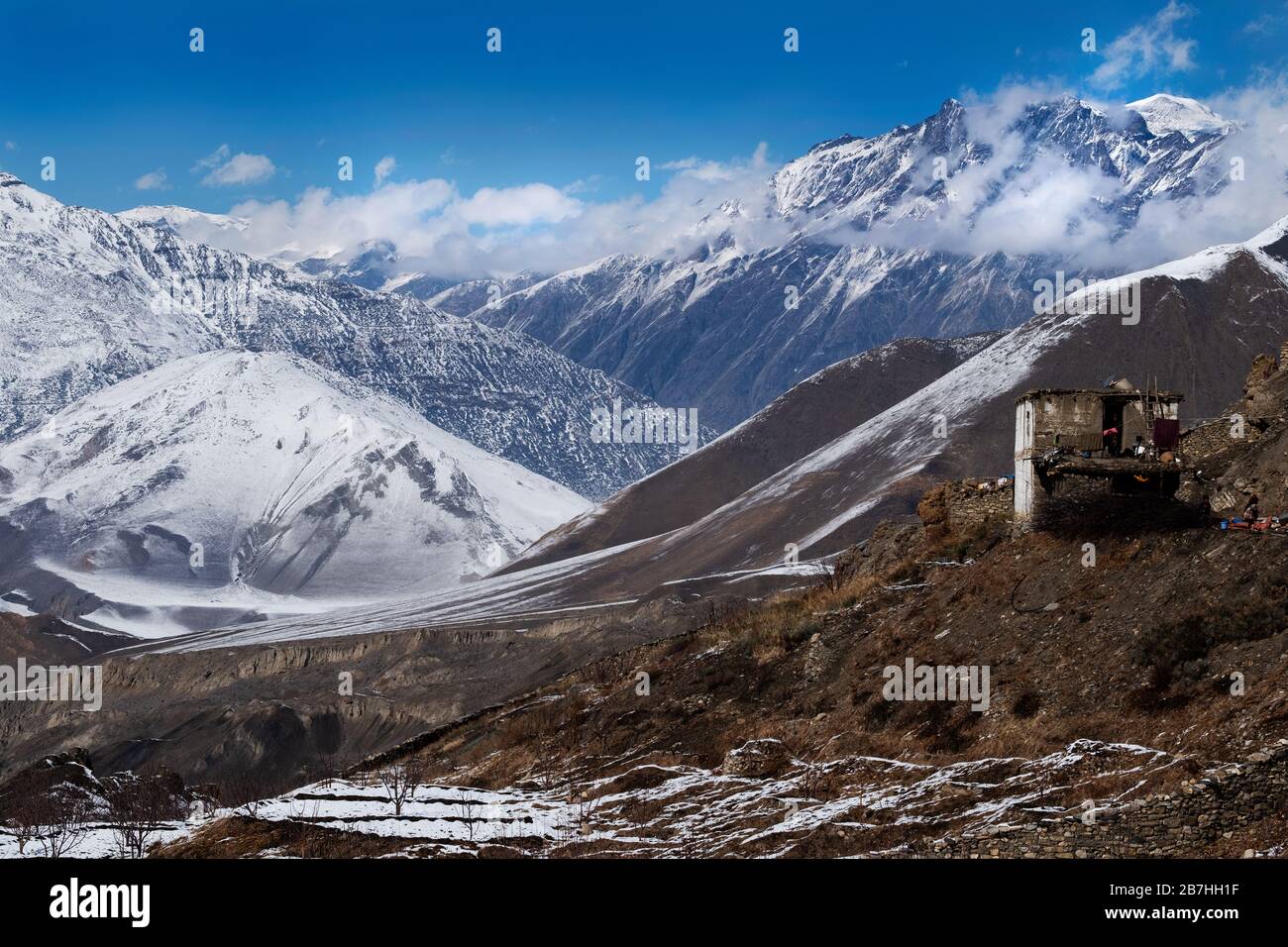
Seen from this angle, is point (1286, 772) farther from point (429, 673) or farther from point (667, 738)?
point (429, 673)

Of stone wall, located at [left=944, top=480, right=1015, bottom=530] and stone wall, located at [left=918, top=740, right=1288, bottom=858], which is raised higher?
stone wall, located at [left=944, top=480, right=1015, bottom=530]

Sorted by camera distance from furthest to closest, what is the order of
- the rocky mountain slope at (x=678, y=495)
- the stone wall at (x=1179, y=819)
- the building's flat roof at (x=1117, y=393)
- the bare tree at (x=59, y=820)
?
the rocky mountain slope at (x=678, y=495)
the building's flat roof at (x=1117, y=393)
the bare tree at (x=59, y=820)
the stone wall at (x=1179, y=819)

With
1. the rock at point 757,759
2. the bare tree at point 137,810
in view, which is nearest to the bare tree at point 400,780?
the bare tree at point 137,810

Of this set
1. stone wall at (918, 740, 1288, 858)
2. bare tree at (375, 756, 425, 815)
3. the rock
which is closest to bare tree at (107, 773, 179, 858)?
bare tree at (375, 756, 425, 815)

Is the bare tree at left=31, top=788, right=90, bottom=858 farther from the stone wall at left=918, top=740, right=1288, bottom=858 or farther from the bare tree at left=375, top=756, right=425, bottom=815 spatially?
the stone wall at left=918, top=740, right=1288, bottom=858

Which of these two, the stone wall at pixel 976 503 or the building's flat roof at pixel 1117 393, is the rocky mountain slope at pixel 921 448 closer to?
the stone wall at pixel 976 503

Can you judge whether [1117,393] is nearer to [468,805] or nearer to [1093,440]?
[1093,440]

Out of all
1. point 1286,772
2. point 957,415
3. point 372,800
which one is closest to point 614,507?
point 957,415
